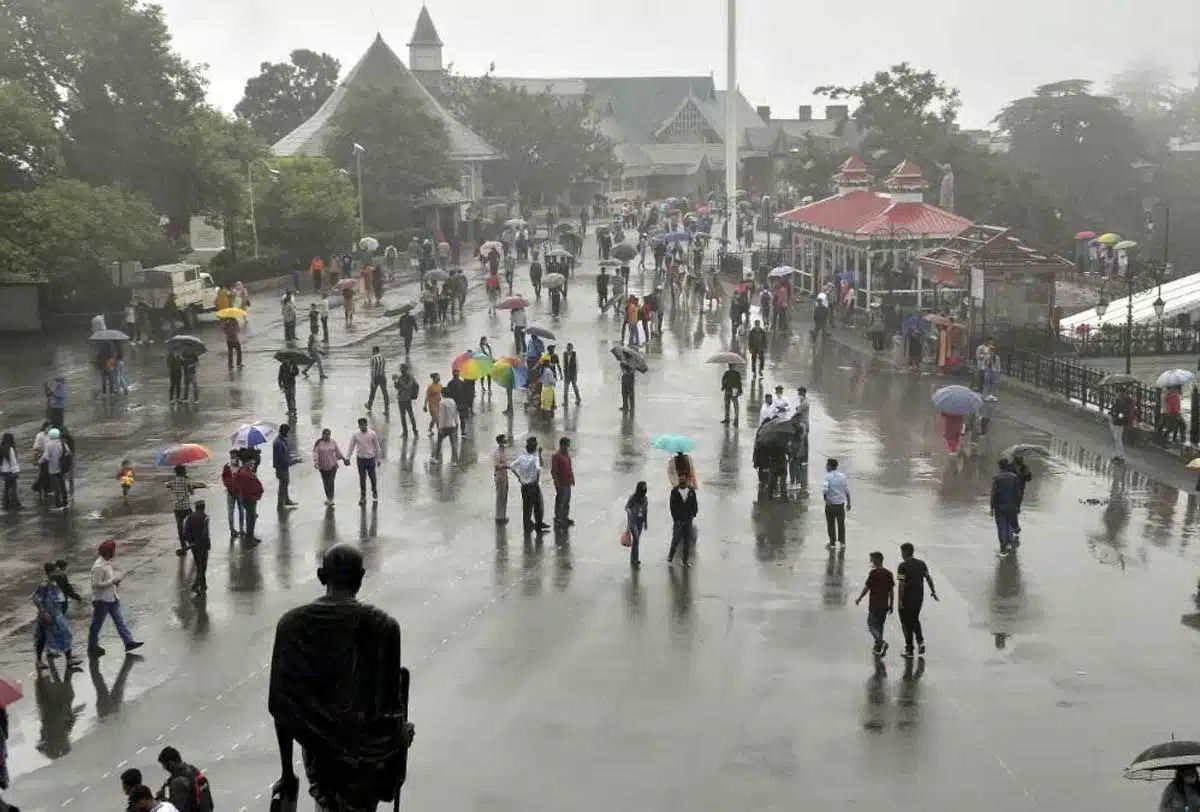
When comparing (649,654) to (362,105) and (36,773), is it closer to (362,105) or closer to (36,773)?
(36,773)

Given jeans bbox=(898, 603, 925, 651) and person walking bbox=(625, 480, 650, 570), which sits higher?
person walking bbox=(625, 480, 650, 570)

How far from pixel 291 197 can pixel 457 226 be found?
19253mm

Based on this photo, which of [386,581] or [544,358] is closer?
[386,581]

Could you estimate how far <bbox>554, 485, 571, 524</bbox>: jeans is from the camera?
21969 millimetres

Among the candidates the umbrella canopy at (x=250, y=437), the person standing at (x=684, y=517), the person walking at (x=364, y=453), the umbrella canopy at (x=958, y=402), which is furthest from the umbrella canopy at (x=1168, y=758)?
the umbrella canopy at (x=958, y=402)

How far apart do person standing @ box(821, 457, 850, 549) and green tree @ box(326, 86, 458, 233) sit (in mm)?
52459

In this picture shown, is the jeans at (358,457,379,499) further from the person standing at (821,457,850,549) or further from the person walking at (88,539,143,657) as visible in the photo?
the person walking at (88,539,143,657)

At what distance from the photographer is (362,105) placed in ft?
236

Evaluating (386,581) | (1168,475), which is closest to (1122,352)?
(1168,475)

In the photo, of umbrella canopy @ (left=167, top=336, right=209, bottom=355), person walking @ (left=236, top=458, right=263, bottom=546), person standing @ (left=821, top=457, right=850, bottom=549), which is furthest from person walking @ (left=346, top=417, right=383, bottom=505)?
→ umbrella canopy @ (left=167, top=336, right=209, bottom=355)

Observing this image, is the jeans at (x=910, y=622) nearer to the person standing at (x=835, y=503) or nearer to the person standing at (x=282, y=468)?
the person standing at (x=835, y=503)

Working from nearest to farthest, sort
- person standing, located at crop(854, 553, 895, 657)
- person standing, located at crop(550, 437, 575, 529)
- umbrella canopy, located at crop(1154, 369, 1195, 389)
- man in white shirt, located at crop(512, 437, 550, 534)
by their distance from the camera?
1. person standing, located at crop(854, 553, 895, 657)
2. man in white shirt, located at crop(512, 437, 550, 534)
3. person standing, located at crop(550, 437, 575, 529)
4. umbrella canopy, located at crop(1154, 369, 1195, 389)

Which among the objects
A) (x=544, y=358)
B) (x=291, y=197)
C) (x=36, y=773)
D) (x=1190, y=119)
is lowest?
(x=36, y=773)

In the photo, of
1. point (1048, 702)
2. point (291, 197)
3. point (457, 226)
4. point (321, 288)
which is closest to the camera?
point (1048, 702)
